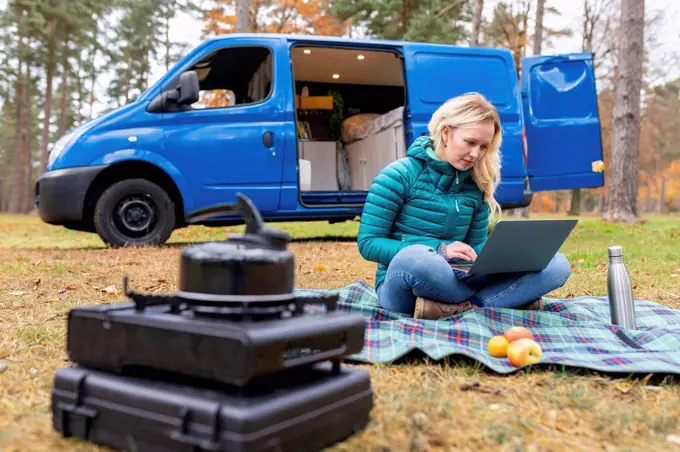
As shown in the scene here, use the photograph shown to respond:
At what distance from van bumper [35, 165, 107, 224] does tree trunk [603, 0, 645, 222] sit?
8.10 meters

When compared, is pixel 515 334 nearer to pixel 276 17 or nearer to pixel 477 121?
pixel 477 121

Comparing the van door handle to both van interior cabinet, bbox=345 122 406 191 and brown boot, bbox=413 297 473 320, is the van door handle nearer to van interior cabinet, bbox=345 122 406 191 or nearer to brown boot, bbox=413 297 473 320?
van interior cabinet, bbox=345 122 406 191

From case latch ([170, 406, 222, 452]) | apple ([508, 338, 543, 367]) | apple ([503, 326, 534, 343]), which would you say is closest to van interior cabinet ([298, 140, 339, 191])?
apple ([503, 326, 534, 343])

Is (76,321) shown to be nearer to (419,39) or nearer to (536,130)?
(536,130)

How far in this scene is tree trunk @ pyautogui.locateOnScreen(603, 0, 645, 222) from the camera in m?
10.1

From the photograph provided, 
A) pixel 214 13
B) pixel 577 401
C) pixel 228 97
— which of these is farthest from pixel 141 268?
pixel 214 13

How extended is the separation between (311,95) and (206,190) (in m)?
2.69

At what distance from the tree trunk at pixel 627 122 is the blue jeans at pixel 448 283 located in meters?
8.00

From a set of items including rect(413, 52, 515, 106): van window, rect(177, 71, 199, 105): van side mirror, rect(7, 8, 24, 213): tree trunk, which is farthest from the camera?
rect(7, 8, 24, 213): tree trunk

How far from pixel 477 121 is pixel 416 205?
47 centimetres

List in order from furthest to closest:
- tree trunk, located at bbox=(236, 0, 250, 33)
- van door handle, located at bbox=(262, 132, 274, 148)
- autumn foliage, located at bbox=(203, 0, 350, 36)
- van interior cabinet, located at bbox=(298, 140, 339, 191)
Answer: autumn foliage, located at bbox=(203, 0, 350, 36), tree trunk, located at bbox=(236, 0, 250, 33), van interior cabinet, located at bbox=(298, 140, 339, 191), van door handle, located at bbox=(262, 132, 274, 148)

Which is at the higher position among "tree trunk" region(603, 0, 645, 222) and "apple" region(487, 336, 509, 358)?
"tree trunk" region(603, 0, 645, 222)

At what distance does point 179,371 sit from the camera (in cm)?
132

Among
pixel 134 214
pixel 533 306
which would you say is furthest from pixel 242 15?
pixel 533 306
